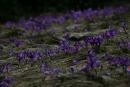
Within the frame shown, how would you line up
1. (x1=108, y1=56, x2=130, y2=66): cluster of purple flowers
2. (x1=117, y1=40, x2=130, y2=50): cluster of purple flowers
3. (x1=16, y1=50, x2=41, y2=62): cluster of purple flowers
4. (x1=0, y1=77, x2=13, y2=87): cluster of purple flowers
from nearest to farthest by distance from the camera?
(x1=108, y1=56, x2=130, y2=66): cluster of purple flowers → (x1=0, y1=77, x2=13, y2=87): cluster of purple flowers → (x1=117, y1=40, x2=130, y2=50): cluster of purple flowers → (x1=16, y1=50, x2=41, y2=62): cluster of purple flowers

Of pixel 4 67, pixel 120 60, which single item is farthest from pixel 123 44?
pixel 4 67

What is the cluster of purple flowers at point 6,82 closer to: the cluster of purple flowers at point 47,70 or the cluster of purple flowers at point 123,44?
the cluster of purple flowers at point 47,70

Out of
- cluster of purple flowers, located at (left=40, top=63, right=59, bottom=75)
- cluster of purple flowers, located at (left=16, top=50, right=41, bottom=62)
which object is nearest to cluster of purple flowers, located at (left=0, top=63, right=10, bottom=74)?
cluster of purple flowers, located at (left=16, top=50, right=41, bottom=62)

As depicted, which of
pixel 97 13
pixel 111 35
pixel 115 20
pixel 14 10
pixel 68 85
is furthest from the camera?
pixel 14 10

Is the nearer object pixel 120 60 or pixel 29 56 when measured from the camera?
pixel 120 60

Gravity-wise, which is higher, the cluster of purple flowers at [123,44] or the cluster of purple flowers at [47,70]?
the cluster of purple flowers at [123,44]

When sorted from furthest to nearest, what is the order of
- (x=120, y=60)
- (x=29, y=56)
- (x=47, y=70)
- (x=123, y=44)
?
(x=29, y=56) < (x=123, y=44) < (x=47, y=70) < (x=120, y=60)

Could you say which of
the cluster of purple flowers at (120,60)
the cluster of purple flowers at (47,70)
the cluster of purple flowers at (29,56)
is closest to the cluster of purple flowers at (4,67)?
the cluster of purple flowers at (29,56)

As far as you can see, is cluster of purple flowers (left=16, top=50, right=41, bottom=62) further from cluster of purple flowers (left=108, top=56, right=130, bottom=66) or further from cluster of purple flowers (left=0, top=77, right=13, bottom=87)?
cluster of purple flowers (left=108, top=56, right=130, bottom=66)

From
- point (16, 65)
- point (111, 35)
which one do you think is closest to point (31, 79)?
point (16, 65)

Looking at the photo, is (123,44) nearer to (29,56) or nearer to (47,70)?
(47,70)

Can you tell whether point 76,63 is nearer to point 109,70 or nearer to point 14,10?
point 109,70
